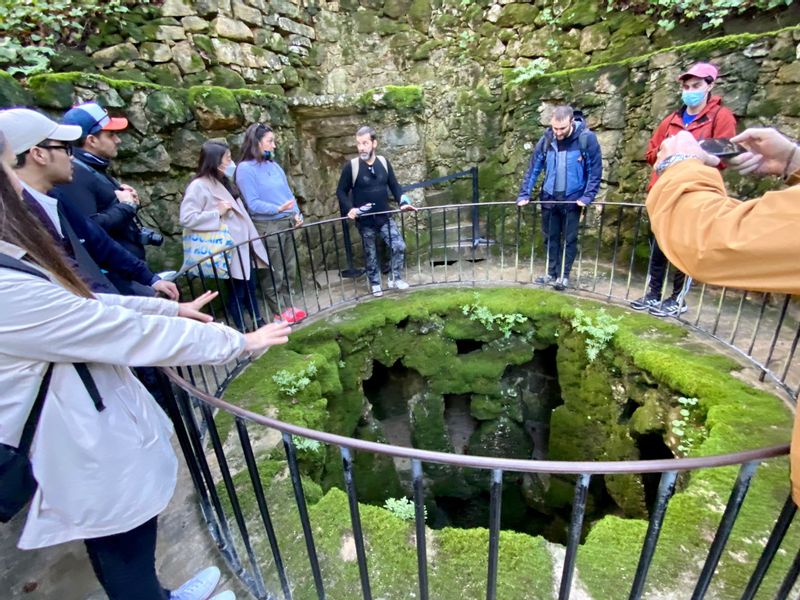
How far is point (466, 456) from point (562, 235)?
4795 millimetres

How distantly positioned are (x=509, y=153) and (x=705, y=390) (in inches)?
188

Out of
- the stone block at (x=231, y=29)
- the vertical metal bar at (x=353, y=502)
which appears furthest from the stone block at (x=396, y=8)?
the vertical metal bar at (x=353, y=502)

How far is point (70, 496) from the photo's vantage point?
139 cm

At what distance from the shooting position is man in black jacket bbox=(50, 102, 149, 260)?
2984 mm

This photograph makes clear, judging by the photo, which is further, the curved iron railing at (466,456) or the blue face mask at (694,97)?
the blue face mask at (694,97)

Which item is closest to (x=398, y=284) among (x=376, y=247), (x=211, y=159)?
(x=376, y=247)

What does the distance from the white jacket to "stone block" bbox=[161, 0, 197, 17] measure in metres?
5.60

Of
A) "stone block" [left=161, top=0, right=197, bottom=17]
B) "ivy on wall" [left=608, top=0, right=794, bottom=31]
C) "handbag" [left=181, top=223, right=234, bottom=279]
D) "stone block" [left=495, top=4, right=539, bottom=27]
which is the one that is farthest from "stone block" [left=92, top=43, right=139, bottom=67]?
"ivy on wall" [left=608, top=0, right=794, bottom=31]

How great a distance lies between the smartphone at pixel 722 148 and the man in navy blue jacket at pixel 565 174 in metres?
3.15

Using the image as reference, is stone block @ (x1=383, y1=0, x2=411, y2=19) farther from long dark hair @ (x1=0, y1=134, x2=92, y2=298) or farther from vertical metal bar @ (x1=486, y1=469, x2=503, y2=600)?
vertical metal bar @ (x1=486, y1=469, x2=503, y2=600)

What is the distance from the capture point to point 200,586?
2.07 meters

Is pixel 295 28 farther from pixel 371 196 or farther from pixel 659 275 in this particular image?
pixel 659 275

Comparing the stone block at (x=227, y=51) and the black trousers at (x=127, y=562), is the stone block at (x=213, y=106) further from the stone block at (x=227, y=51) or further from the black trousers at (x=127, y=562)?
the black trousers at (x=127, y=562)

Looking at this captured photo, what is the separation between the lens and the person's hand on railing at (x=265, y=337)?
162cm
